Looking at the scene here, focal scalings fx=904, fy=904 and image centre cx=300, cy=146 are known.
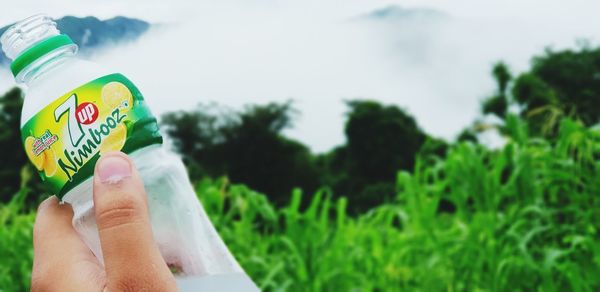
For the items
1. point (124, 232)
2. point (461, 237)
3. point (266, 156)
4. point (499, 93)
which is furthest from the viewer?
point (499, 93)

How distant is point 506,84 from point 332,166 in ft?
26.2

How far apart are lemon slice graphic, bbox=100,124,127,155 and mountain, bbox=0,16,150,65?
13cm

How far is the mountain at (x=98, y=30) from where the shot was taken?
2.63 feet

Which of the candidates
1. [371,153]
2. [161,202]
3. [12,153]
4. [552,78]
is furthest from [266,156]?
[161,202]

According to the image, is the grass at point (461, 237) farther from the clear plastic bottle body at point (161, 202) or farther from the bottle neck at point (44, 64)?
the bottle neck at point (44, 64)

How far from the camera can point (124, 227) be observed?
0.68 meters

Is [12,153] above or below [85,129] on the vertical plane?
below

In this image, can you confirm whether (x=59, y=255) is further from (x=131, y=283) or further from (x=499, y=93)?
(x=499, y=93)

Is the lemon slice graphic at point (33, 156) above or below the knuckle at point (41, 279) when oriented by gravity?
above

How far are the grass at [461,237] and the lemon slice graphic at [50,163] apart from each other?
84.6 inches

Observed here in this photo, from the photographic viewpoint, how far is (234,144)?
43.0 feet

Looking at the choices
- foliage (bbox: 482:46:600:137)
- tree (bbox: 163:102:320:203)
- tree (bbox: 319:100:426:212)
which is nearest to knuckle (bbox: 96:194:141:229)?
tree (bbox: 163:102:320:203)

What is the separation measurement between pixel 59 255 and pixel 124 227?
14cm

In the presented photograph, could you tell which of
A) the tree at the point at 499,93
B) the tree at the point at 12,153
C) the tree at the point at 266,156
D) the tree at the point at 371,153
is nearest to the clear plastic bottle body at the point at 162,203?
the tree at the point at 12,153
